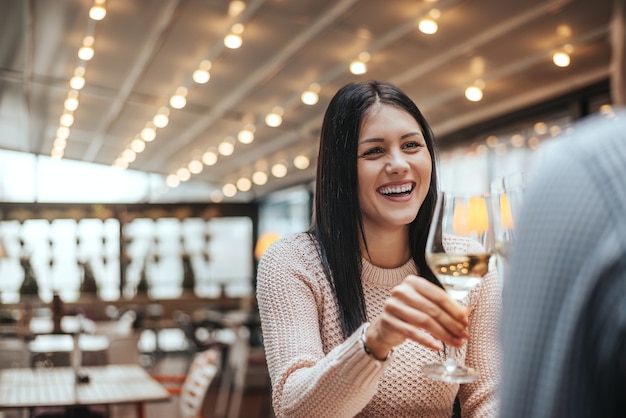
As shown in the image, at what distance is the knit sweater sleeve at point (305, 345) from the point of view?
1.09 metres

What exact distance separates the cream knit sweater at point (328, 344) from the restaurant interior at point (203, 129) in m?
0.58

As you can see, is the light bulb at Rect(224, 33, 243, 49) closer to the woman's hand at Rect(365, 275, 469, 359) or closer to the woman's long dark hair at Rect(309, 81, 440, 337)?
the woman's long dark hair at Rect(309, 81, 440, 337)

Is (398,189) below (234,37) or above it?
below

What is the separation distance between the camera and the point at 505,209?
1050mm

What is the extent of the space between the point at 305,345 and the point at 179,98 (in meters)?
9.76

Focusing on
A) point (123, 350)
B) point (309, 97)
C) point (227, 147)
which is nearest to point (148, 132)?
point (227, 147)

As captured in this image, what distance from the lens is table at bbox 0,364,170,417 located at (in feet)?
13.9

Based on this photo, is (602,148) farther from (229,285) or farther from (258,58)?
(229,285)

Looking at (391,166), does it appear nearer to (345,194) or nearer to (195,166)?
(345,194)

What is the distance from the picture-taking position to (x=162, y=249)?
17.8m

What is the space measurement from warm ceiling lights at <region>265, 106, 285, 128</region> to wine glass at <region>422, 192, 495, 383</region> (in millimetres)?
9728

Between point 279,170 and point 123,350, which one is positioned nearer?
point 123,350

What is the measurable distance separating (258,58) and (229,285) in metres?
10.2

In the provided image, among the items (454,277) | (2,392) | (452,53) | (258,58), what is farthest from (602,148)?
(258,58)
